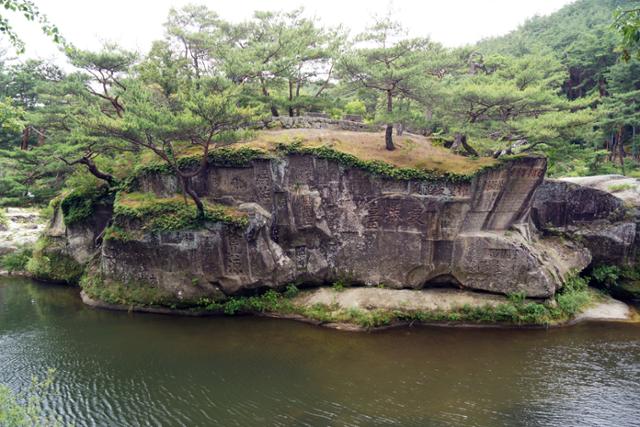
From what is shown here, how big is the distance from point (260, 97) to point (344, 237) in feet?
29.4

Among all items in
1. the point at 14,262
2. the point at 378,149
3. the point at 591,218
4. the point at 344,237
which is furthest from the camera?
the point at 14,262

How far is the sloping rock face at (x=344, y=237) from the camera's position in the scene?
16312 millimetres

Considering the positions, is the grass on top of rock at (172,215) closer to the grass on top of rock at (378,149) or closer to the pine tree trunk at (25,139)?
the grass on top of rock at (378,149)

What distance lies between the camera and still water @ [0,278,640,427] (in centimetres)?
1005

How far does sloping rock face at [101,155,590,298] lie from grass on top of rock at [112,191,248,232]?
0.34 meters

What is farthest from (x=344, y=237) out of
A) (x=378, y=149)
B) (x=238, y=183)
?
(x=238, y=183)

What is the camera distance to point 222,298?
1650cm

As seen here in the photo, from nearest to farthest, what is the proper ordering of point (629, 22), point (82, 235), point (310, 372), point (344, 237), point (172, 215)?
1. point (629, 22)
2. point (310, 372)
3. point (172, 215)
4. point (344, 237)
5. point (82, 235)

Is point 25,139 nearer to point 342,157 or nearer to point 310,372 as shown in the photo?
point 342,157

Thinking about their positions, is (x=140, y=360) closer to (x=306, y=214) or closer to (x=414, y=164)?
(x=306, y=214)

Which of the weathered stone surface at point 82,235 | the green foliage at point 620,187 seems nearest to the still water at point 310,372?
the weathered stone surface at point 82,235

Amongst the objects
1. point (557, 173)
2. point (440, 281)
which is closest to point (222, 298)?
point (440, 281)

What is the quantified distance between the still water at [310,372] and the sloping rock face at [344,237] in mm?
2001

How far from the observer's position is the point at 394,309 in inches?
628
